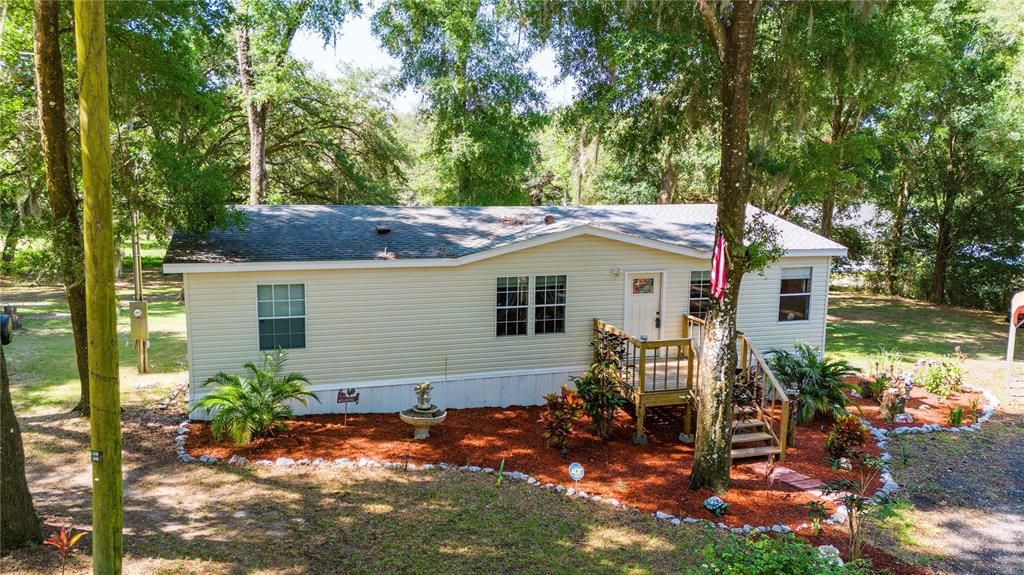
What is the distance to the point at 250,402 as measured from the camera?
9.33 meters

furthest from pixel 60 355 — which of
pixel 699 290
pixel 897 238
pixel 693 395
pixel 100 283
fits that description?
pixel 897 238

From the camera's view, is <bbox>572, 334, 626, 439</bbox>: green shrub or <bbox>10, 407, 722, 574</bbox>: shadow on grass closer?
<bbox>10, 407, 722, 574</bbox>: shadow on grass

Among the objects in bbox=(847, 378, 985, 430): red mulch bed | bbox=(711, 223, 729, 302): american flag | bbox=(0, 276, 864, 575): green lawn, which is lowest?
bbox=(0, 276, 864, 575): green lawn

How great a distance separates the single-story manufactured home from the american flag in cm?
372

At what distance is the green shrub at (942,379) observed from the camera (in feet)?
42.3

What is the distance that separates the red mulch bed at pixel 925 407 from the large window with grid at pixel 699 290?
10.9 feet

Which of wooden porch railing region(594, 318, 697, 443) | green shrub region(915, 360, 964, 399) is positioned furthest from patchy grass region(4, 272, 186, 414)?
green shrub region(915, 360, 964, 399)

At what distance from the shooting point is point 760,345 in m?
13.4

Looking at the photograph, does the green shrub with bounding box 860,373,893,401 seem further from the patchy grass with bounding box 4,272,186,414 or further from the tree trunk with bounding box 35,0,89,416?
the patchy grass with bounding box 4,272,186,414

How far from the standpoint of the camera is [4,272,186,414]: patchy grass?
11969 mm

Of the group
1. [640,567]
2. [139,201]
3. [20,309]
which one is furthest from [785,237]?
[20,309]

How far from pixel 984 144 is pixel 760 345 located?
12568mm

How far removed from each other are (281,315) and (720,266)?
23.1 feet

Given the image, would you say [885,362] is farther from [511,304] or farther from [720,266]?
[720,266]
